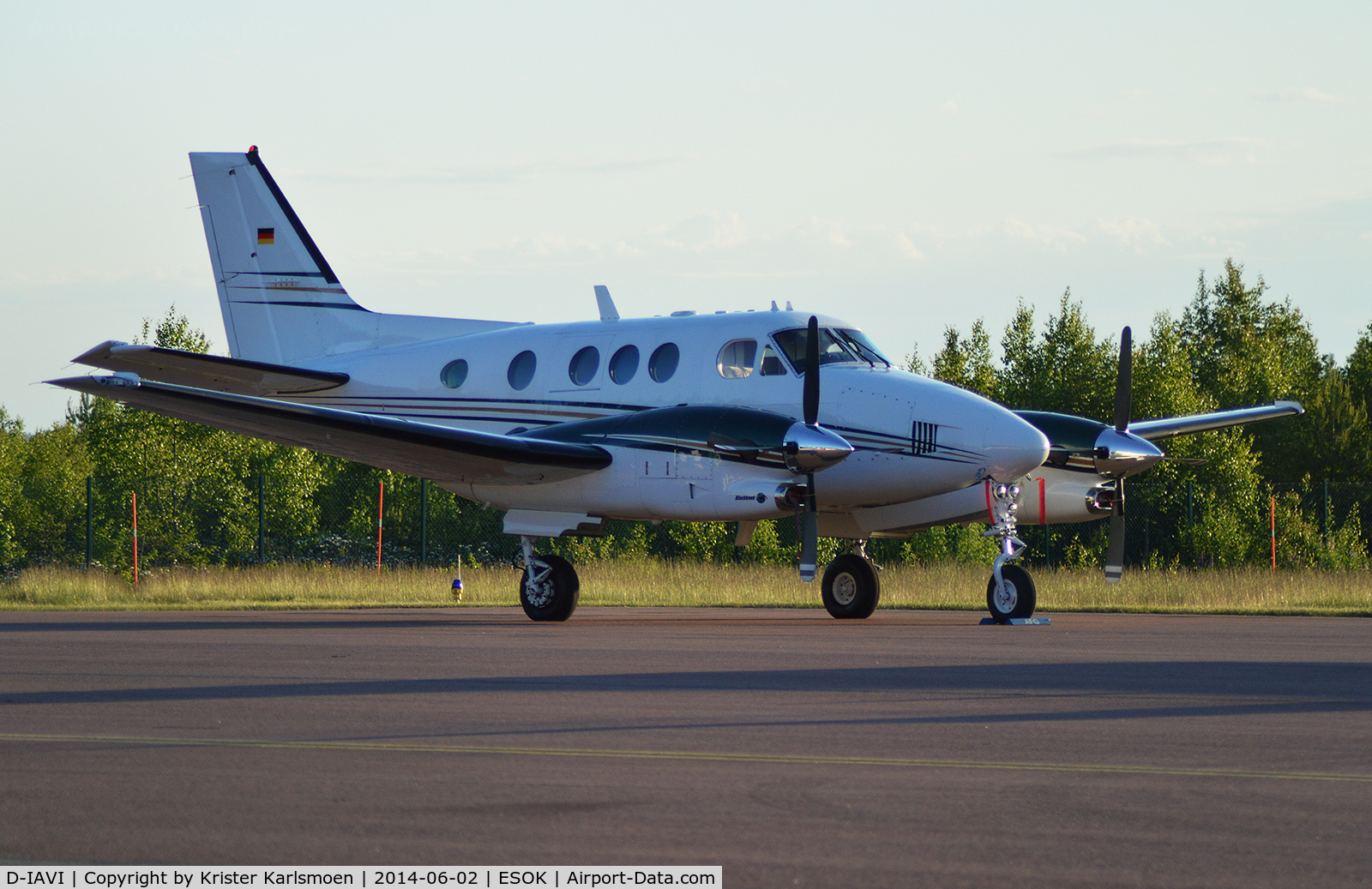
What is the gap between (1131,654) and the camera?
1215cm

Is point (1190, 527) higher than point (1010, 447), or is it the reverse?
point (1010, 447)

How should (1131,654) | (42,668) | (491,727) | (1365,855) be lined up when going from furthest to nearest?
1. (1131,654)
2. (42,668)
3. (491,727)
4. (1365,855)

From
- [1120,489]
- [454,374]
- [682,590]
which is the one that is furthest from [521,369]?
[1120,489]

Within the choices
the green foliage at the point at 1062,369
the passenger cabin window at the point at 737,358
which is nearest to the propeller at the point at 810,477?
the passenger cabin window at the point at 737,358

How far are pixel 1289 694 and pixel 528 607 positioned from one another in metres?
9.97

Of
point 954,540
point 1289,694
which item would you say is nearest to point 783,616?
point 1289,694

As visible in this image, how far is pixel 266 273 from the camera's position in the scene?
21969 millimetres

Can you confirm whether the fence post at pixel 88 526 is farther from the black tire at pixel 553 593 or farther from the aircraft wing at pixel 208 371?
the black tire at pixel 553 593

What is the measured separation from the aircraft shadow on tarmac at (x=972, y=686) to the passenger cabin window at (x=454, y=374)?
377 inches

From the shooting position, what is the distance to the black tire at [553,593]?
1725 cm

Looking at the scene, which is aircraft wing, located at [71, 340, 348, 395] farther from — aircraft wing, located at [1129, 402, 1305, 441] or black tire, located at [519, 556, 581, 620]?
aircraft wing, located at [1129, 402, 1305, 441]

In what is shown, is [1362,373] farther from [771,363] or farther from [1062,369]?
[771,363]

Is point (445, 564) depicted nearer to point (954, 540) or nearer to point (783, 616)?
point (954, 540)

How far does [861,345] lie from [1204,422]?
6.36m
